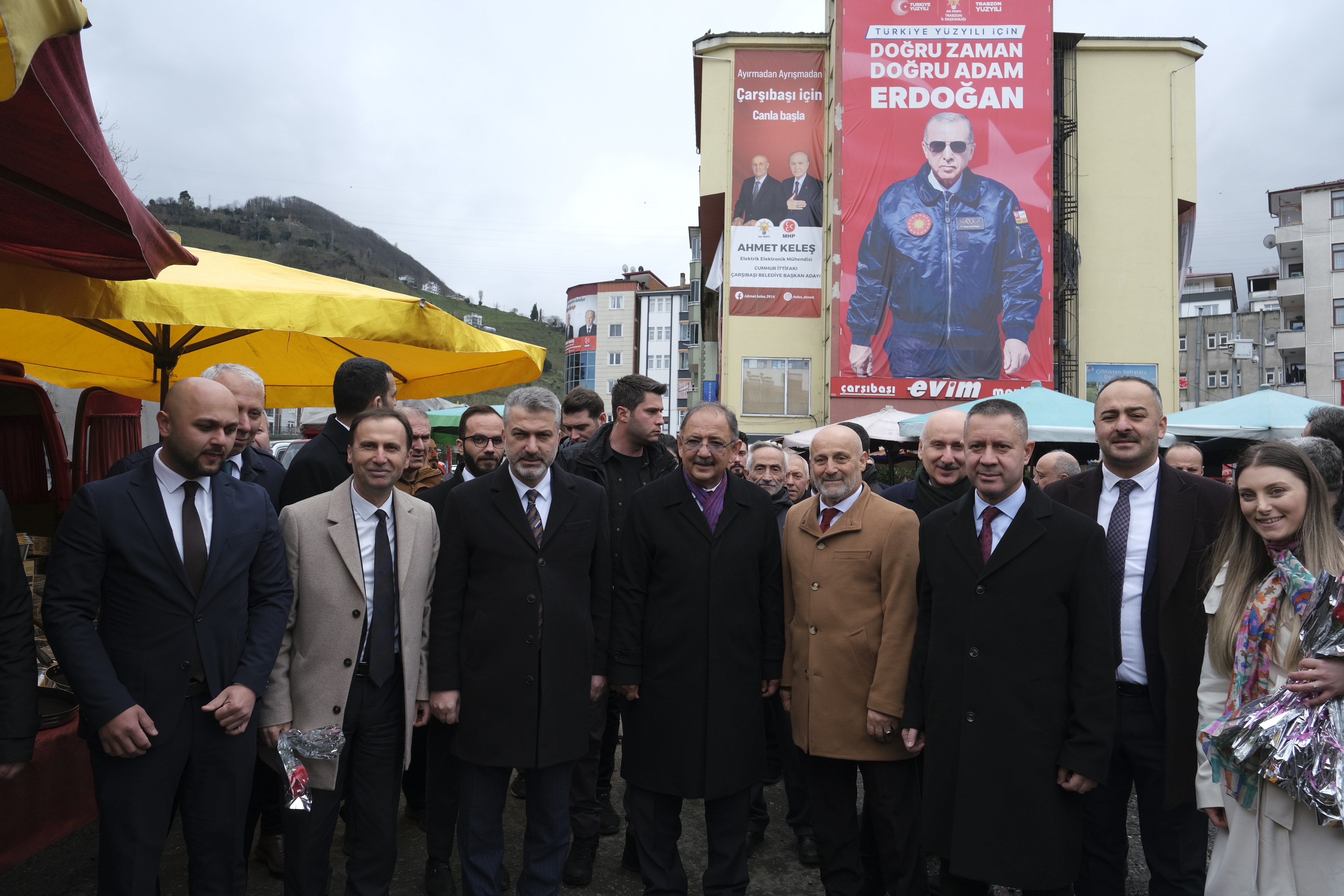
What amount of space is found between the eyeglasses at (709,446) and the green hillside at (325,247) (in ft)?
202

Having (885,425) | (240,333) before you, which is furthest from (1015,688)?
(885,425)

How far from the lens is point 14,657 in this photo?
2.81m

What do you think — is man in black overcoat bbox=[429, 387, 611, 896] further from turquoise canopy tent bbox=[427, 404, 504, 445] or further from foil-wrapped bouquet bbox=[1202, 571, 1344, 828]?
turquoise canopy tent bbox=[427, 404, 504, 445]

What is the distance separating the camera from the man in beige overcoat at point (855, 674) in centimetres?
356

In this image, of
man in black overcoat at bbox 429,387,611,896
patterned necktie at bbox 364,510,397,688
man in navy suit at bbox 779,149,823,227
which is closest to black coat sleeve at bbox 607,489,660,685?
man in black overcoat at bbox 429,387,611,896

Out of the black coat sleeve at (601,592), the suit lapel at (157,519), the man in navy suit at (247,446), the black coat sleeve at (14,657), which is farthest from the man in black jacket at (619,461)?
the black coat sleeve at (14,657)

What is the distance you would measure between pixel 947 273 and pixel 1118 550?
25222mm

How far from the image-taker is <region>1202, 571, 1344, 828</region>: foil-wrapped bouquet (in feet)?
8.48

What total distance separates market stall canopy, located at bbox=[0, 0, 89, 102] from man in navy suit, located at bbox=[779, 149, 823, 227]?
2881cm

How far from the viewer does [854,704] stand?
141 inches

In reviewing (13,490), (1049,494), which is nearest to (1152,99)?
(1049,494)

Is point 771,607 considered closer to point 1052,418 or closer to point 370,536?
point 370,536

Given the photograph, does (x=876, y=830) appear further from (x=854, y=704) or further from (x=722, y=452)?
(x=722, y=452)

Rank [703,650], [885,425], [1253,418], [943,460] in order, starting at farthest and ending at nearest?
[885,425] → [1253,418] → [943,460] → [703,650]
